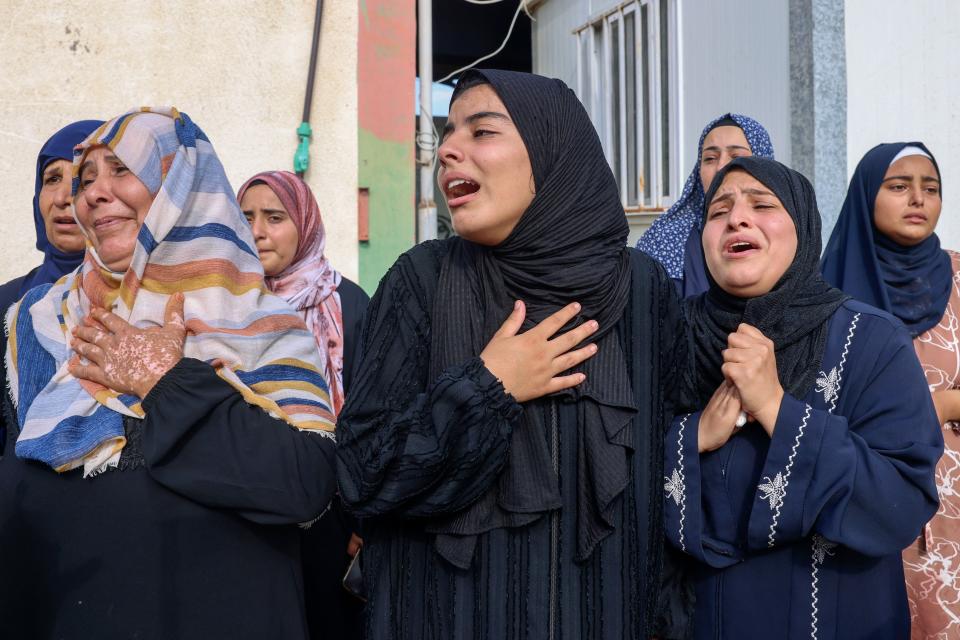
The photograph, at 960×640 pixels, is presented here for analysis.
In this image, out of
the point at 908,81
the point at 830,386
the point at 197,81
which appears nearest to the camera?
the point at 830,386

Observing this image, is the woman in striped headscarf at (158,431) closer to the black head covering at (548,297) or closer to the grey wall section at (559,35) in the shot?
the black head covering at (548,297)

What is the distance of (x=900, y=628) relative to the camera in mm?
1884

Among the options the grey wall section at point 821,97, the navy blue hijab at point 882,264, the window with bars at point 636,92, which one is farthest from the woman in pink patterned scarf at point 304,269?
the window with bars at point 636,92

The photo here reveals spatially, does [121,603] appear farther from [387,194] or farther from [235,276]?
[387,194]

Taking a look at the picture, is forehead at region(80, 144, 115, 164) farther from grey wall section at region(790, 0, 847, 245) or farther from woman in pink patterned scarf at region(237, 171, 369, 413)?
grey wall section at region(790, 0, 847, 245)

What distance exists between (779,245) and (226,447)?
1.27 metres

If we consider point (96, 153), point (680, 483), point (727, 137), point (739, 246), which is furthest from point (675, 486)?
point (727, 137)

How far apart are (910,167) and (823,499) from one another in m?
1.77

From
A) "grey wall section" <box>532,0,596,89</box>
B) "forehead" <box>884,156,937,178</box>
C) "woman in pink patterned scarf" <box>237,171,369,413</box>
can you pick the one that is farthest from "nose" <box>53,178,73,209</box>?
"grey wall section" <box>532,0,596,89</box>

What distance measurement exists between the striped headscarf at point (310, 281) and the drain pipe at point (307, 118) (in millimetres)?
1066

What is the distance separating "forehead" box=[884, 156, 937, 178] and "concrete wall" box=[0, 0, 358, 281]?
2.53 metres

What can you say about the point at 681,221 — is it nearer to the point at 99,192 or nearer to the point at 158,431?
the point at 99,192

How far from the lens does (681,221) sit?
3518 millimetres

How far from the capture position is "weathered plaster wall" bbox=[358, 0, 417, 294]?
176 inches
